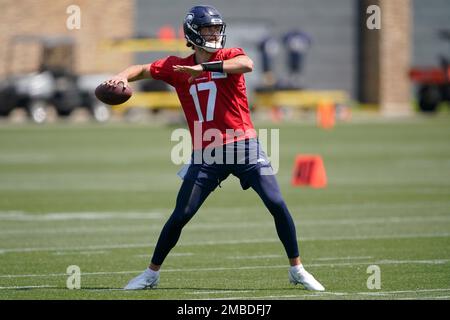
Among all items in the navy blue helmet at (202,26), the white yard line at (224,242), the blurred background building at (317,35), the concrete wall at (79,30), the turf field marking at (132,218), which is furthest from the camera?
the blurred background building at (317,35)

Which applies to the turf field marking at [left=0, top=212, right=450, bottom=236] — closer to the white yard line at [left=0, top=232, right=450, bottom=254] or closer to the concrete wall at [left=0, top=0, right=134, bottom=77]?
the white yard line at [left=0, top=232, right=450, bottom=254]

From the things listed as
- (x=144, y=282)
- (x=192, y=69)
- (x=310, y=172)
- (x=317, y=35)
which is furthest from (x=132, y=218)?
(x=317, y=35)

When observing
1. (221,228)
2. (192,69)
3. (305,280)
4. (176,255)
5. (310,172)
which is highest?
(192,69)

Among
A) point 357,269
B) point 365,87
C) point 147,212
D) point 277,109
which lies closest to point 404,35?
point 365,87

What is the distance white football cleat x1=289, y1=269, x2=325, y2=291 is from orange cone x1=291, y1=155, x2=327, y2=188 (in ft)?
32.1

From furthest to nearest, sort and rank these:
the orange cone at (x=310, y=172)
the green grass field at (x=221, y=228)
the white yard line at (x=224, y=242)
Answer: the orange cone at (x=310, y=172) < the white yard line at (x=224, y=242) < the green grass field at (x=221, y=228)

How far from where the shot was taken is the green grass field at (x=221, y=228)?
31.0 ft

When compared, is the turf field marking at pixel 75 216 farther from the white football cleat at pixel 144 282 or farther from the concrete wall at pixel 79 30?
the concrete wall at pixel 79 30

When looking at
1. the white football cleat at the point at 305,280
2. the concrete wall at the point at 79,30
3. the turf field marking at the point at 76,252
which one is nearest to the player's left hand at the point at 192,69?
the white football cleat at the point at 305,280

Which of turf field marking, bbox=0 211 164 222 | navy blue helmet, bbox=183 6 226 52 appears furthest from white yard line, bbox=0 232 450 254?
navy blue helmet, bbox=183 6 226 52

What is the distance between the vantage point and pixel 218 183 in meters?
9.27

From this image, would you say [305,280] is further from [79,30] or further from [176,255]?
[79,30]

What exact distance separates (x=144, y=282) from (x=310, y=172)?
10310mm

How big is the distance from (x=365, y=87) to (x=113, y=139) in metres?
24.8
